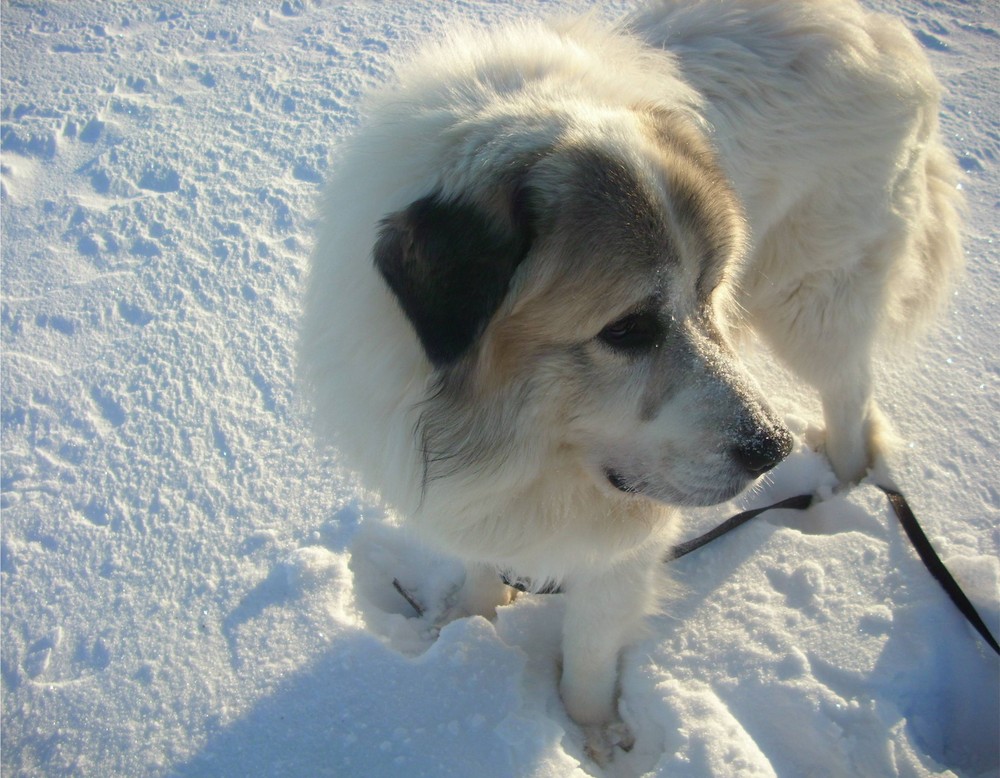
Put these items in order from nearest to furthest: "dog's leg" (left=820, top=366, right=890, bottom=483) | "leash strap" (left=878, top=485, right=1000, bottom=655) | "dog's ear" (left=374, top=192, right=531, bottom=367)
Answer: "dog's ear" (left=374, top=192, right=531, bottom=367) < "leash strap" (left=878, top=485, right=1000, bottom=655) < "dog's leg" (left=820, top=366, right=890, bottom=483)

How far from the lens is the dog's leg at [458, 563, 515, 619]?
225 centimetres

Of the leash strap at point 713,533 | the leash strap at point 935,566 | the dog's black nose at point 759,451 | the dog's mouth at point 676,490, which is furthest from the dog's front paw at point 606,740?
the leash strap at point 935,566

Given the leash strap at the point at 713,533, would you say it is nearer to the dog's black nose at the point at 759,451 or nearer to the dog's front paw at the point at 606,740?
the dog's front paw at the point at 606,740

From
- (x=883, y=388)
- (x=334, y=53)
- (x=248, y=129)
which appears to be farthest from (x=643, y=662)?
(x=334, y=53)

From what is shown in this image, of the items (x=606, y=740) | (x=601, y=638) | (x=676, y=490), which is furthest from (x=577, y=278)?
(x=606, y=740)

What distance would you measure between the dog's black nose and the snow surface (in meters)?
0.97

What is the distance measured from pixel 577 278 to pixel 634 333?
0.21 metres

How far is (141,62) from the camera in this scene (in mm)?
4277

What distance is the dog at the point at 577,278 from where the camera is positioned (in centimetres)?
135

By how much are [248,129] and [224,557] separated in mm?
2857

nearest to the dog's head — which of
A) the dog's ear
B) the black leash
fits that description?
the dog's ear

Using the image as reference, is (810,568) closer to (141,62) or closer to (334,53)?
(334,53)

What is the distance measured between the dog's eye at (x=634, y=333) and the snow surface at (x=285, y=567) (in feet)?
3.42

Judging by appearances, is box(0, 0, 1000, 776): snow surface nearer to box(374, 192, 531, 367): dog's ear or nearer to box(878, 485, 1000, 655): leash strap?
box(878, 485, 1000, 655): leash strap
